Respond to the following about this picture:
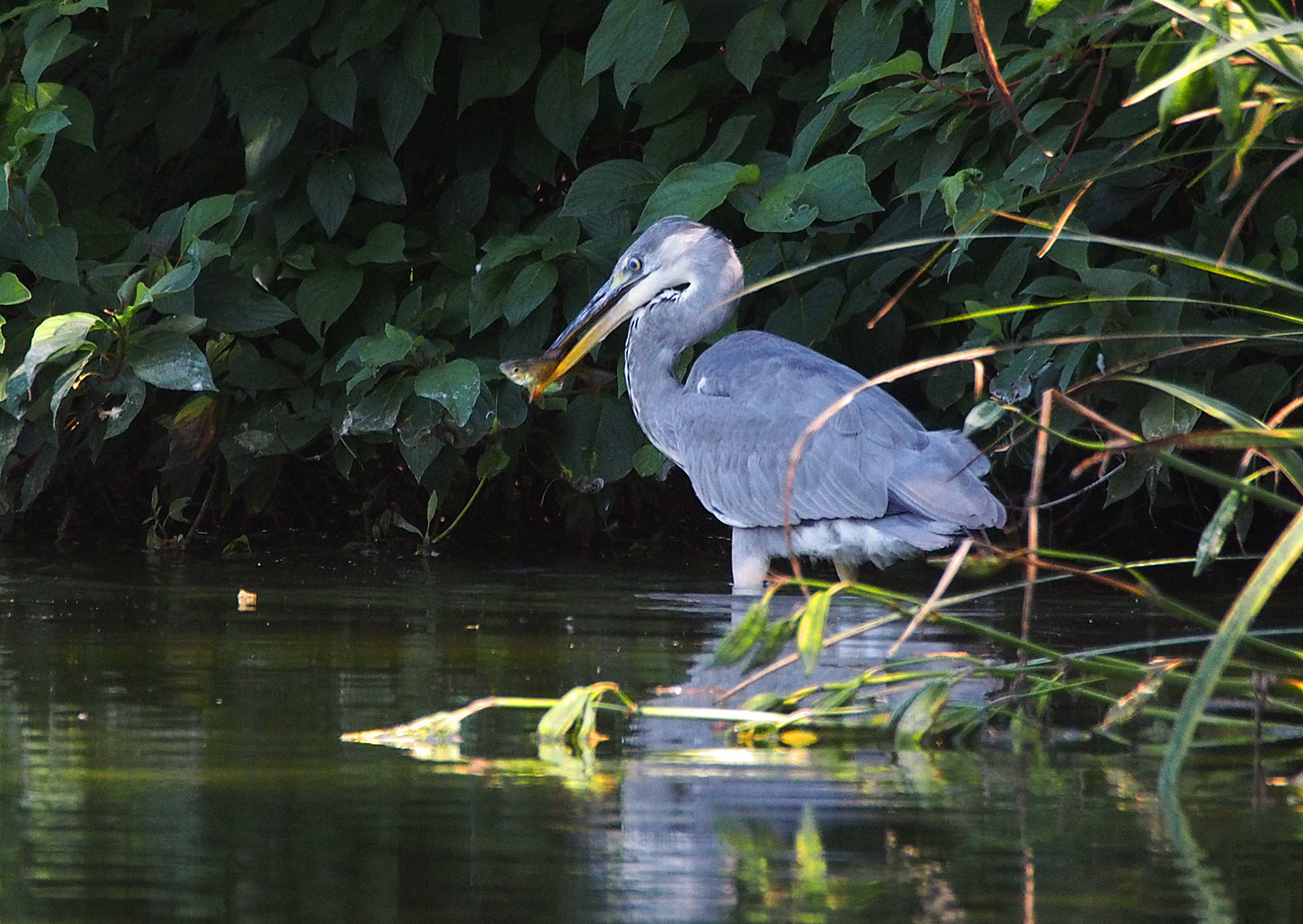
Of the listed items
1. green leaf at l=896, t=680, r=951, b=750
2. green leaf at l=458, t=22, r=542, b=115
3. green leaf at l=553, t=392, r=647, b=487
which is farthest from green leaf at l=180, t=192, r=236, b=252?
green leaf at l=896, t=680, r=951, b=750

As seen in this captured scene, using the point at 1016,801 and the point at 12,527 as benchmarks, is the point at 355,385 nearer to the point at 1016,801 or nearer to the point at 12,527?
the point at 12,527

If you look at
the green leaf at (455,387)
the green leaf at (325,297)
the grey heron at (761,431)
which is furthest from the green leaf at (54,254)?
the grey heron at (761,431)

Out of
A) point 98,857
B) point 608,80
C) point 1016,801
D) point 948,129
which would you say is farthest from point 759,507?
point 98,857

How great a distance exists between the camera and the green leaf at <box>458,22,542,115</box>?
5.81 meters

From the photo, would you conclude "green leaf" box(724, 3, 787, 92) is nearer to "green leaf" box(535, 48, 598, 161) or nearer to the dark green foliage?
the dark green foliage

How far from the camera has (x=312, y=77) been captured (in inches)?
227

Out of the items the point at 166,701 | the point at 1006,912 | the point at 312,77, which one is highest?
the point at 312,77

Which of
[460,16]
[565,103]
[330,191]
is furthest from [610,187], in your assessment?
[330,191]

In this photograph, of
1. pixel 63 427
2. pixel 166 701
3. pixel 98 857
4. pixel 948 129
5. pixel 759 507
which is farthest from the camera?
pixel 63 427

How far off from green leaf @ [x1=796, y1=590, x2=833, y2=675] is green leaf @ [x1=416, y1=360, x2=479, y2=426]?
310cm

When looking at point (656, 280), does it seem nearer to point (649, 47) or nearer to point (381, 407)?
point (649, 47)

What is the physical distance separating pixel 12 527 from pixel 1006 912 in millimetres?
5628

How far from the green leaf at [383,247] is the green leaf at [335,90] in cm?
39

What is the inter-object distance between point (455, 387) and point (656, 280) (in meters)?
0.85
